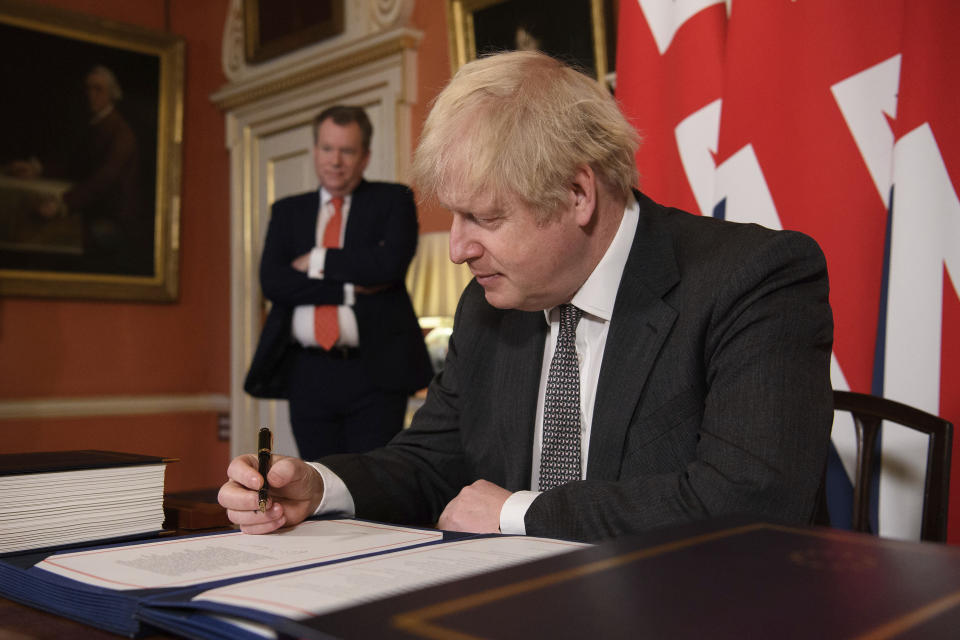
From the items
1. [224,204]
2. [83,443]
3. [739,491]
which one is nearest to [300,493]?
[739,491]

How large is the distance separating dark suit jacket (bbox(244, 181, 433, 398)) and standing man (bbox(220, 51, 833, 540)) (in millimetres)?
1591

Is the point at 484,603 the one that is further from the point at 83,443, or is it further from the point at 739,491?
the point at 83,443

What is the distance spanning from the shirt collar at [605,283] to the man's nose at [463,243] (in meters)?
0.20

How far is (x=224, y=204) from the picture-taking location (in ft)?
19.5

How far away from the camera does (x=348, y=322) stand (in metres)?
3.28

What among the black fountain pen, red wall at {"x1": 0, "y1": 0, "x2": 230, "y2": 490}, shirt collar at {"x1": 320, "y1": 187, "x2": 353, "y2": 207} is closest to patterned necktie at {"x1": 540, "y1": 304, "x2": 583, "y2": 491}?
the black fountain pen

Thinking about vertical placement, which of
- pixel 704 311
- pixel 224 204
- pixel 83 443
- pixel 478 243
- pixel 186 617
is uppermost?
pixel 224 204

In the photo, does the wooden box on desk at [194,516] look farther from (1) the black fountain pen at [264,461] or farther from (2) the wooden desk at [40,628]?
(2) the wooden desk at [40,628]

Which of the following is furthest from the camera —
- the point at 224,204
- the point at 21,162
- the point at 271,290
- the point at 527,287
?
the point at 224,204

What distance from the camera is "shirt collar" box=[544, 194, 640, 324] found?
148cm

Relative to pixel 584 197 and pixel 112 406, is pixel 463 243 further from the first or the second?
pixel 112 406

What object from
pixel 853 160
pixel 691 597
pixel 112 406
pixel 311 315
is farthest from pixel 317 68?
pixel 691 597

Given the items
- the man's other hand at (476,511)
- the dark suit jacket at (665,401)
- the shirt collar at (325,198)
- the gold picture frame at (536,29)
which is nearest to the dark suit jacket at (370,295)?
the shirt collar at (325,198)

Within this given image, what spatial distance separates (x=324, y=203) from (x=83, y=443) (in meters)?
2.76
